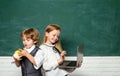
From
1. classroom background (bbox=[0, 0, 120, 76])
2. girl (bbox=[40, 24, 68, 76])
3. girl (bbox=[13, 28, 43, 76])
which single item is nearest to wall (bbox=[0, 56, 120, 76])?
classroom background (bbox=[0, 0, 120, 76])

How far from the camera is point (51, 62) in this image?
242cm

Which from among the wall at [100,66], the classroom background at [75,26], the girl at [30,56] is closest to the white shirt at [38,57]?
the girl at [30,56]

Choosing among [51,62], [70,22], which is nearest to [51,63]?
[51,62]

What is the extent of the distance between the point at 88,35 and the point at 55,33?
0.63 metres

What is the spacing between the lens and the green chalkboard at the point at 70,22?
115 inches

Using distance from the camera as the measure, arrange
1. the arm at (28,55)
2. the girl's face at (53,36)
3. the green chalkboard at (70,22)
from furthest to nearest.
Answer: the green chalkboard at (70,22) < the girl's face at (53,36) < the arm at (28,55)

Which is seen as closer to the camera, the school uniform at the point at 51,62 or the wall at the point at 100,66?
the school uniform at the point at 51,62

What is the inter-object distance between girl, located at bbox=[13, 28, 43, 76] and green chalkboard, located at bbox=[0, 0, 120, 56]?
0.55m

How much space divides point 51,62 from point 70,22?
0.67 m

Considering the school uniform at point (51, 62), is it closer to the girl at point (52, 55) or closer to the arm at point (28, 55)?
the girl at point (52, 55)

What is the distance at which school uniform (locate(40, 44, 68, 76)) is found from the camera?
2.42 metres

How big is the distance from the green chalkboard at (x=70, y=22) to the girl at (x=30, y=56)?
21.5 inches

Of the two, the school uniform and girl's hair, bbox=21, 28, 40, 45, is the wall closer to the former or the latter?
the school uniform

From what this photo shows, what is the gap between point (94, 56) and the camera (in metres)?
3.00
